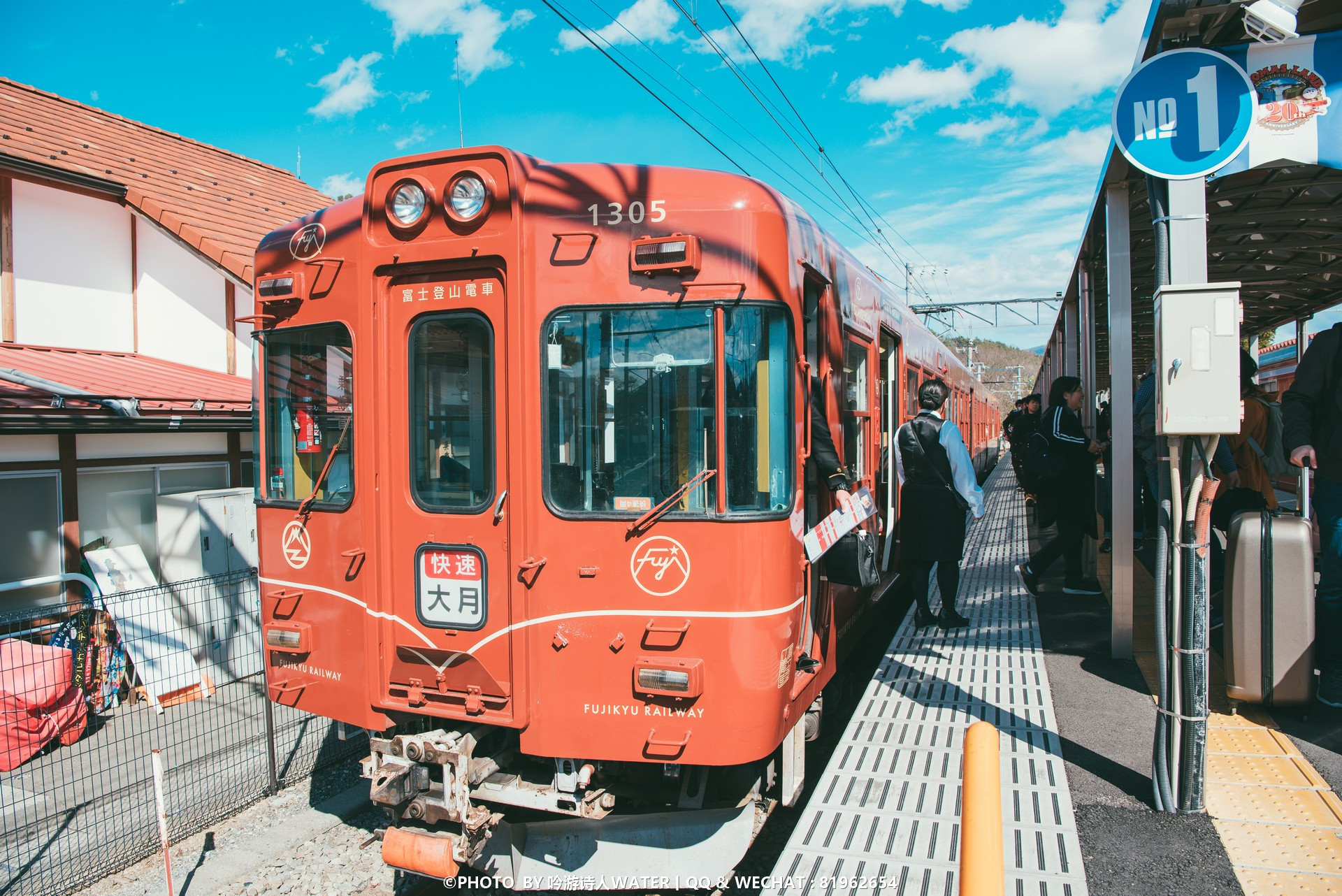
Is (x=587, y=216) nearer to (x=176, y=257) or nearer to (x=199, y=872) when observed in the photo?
(x=199, y=872)

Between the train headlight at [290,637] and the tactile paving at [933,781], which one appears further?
the train headlight at [290,637]

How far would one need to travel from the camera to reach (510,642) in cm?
341

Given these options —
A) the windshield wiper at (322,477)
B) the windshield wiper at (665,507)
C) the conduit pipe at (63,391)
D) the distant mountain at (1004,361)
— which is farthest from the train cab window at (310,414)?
the distant mountain at (1004,361)

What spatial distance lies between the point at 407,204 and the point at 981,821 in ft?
10.2

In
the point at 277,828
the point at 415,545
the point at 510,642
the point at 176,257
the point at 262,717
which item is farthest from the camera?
the point at 176,257

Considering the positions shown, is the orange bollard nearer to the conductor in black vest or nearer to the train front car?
the train front car

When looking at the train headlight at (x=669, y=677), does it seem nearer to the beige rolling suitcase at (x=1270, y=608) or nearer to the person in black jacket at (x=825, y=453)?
the person in black jacket at (x=825, y=453)

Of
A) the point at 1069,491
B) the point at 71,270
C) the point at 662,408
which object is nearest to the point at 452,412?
the point at 662,408

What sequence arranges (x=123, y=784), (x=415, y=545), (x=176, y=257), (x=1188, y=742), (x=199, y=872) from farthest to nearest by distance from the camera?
(x=176, y=257) < (x=123, y=784) < (x=199, y=872) < (x=415, y=545) < (x=1188, y=742)

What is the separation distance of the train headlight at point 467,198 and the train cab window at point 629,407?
1.76ft

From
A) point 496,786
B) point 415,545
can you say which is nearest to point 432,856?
point 496,786

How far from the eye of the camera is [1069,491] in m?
6.43

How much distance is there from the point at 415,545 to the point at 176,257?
7.74 m

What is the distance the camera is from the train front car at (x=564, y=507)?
3240 millimetres
